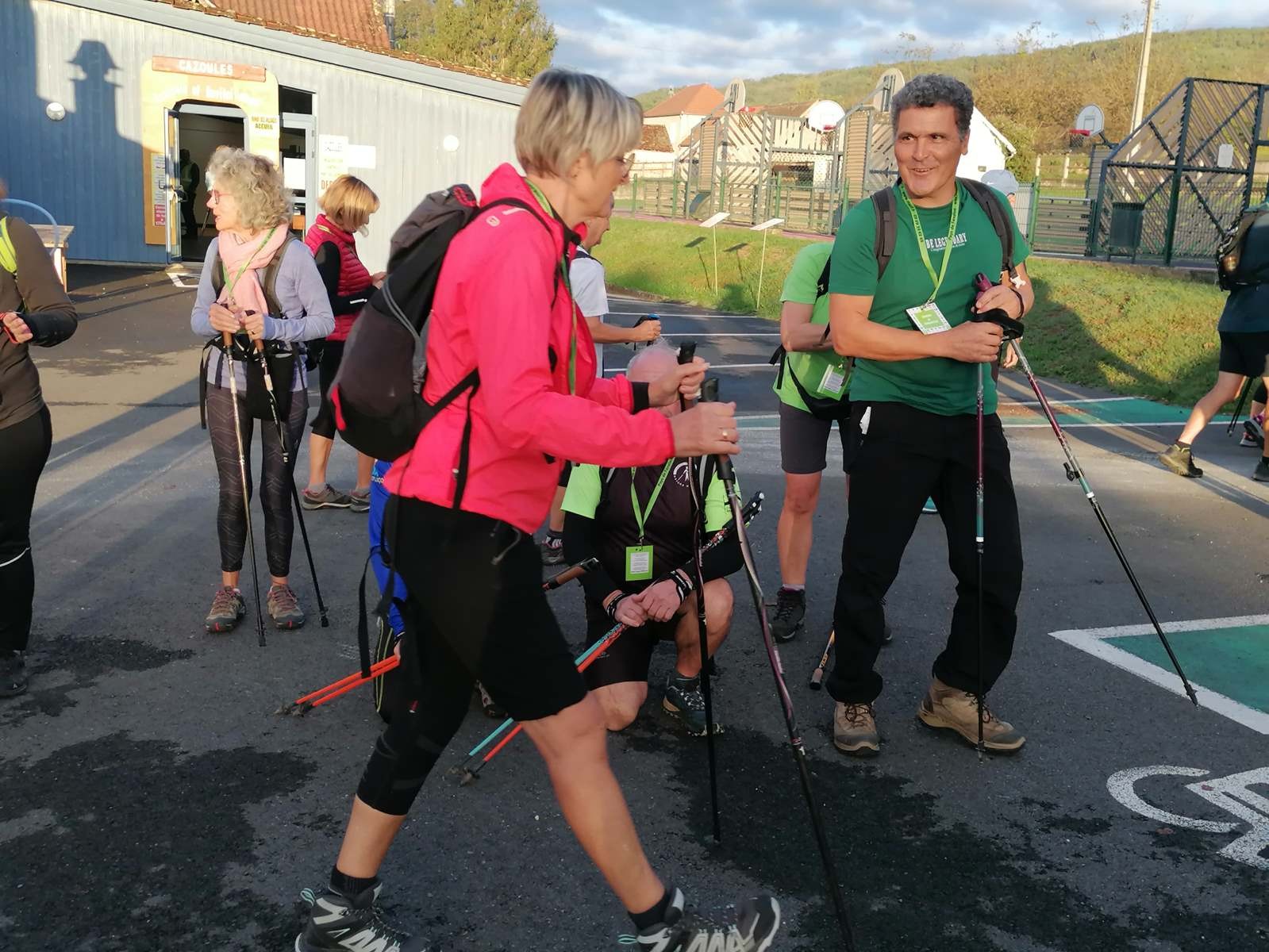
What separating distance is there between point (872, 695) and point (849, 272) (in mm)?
1507

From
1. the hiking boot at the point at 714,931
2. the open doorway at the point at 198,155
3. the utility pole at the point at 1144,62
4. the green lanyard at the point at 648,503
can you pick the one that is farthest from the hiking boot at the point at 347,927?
the utility pole at the point at 1144,62

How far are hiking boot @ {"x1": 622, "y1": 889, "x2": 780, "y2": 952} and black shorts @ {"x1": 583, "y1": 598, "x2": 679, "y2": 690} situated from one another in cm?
152

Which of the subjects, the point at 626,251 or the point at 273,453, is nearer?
the point at 273,453

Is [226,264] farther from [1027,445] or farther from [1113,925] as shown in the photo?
[1027,445]

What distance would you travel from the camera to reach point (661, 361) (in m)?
3.95

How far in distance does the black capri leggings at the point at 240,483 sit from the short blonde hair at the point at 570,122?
295cm

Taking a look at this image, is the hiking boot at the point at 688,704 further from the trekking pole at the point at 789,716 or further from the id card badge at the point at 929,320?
the id card badge at the point at 929,320

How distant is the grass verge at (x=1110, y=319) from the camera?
43.4 ft

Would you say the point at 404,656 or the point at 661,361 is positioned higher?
the point at 661,361

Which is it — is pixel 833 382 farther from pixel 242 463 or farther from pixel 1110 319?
pixel 1110 319

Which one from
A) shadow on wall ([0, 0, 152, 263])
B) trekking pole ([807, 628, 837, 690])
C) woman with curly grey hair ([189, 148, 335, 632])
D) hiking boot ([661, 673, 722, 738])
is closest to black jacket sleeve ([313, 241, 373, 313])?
woman with curly grey hair ([189, 148, 335, 632])

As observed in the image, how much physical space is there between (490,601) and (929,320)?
203 cm

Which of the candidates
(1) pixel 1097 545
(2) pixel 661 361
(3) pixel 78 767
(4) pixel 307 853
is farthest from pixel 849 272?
(1) pixel 1097 545

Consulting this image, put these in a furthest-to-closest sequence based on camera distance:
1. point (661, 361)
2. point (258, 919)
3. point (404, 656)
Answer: point (661, 361), point (258, 919), point (404, 656)
